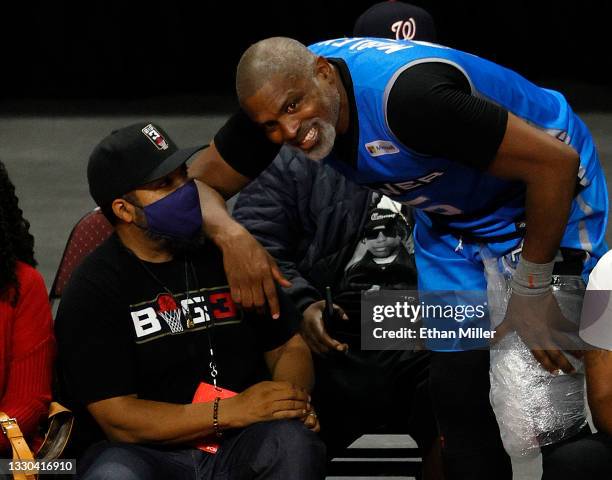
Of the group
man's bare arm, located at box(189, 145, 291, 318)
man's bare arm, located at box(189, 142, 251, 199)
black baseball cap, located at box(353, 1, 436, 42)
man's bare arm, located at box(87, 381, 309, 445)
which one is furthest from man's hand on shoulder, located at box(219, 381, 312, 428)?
black baseball cap, located at box(353, 1, 436, 42)

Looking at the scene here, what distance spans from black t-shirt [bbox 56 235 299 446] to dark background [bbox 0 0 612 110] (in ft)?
13.5

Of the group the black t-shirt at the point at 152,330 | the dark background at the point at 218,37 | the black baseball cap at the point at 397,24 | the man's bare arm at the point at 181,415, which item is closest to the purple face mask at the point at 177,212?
the black t-shirt at the point at 152,330

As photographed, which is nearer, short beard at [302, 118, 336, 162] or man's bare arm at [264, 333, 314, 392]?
short beard at [302, 118, 336, 162]

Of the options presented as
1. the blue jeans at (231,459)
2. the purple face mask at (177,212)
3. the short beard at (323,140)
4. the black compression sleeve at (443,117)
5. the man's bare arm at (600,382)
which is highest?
the black compression sleeve at (443,117)

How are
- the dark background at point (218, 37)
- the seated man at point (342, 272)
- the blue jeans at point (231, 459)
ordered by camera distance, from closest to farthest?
the blue jeans at point (231, 459)
the seated man at point (342, 272)
the dark background at point (218, 37)

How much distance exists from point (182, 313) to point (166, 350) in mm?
98

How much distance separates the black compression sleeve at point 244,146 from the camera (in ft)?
9.44

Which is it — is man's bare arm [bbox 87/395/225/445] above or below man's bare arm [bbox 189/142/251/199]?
below

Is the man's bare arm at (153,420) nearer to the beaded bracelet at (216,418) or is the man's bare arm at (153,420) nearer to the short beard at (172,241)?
the beaded bracelet at (216,418)

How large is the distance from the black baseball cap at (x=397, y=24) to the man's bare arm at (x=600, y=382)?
134cm

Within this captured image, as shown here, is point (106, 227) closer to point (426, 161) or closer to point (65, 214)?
point (426, 161)

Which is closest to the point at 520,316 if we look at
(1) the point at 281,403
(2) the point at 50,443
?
(1) the point at 281,403

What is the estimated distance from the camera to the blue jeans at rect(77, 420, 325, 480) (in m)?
2.70

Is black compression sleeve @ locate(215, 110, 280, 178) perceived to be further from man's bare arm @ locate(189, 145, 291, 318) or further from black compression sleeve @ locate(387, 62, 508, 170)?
black compression sleeve @ locate(387, 62, 508, 170)
